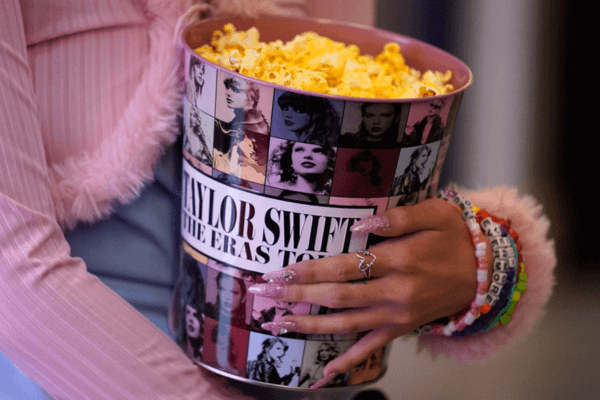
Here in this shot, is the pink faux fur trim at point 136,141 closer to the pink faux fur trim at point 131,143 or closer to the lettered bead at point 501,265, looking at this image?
the pink faux fur trim at point 131,143

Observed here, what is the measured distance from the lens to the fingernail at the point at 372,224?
455 mm

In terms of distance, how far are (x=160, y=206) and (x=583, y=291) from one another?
1220 millimetres

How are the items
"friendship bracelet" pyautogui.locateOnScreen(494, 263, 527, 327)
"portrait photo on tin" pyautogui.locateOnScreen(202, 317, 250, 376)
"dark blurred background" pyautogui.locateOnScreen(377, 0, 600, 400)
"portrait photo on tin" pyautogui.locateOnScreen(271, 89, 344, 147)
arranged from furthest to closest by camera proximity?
"dark blurred background" pyautogui.locateOnScreen(377, 0, 600, 400) → "friendship bracelet" pyautogui.locateOnScreen(494, 263, 527, 327) → "portrait photo on tin" pyautogui.locateOnScreen(202, 317, 250, 376) → "portrait photo on tin" pyautogui.locateOnScreen(271, 89, 344, 147)

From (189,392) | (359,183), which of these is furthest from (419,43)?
(189,392)

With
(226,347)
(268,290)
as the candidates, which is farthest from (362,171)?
(226,347)

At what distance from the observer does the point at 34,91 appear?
511mm

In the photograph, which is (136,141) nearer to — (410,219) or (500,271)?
(410,219)

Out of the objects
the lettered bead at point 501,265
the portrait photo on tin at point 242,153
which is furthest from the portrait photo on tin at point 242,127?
the lettered bead at point 501,265

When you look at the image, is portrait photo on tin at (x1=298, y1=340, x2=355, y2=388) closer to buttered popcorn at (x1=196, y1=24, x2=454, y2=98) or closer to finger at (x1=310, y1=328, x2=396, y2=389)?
finger at (x1=310, y1=328, x2=396, y2=389)

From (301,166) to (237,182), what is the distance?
7cm

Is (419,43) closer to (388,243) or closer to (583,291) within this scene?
(388,243)

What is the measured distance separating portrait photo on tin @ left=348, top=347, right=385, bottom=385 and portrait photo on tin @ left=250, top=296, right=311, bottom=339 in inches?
3.7

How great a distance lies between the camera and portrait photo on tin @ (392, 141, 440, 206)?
452mm

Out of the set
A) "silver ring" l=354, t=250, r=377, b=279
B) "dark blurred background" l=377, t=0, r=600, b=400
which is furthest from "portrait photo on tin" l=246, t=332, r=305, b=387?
"dark blurred background" l=377, t=0, r=600, b=400
